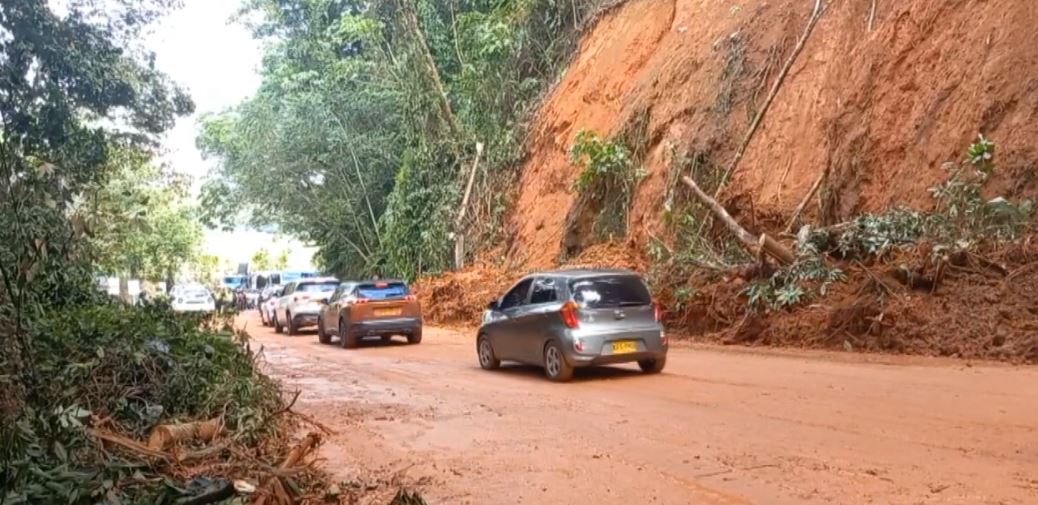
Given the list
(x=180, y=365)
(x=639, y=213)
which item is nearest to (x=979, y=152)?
(x=639, y=213)

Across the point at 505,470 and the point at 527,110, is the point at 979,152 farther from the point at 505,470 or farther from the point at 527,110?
the point at 527,110

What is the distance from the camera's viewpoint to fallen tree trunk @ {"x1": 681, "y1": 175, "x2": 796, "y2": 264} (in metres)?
16.5

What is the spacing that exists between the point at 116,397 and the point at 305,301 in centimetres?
1845

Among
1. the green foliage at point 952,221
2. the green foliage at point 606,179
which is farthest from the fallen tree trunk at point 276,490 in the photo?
the green foliage at point 606,179

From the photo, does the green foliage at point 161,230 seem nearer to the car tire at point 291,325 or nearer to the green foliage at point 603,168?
the car tire at point 291,325

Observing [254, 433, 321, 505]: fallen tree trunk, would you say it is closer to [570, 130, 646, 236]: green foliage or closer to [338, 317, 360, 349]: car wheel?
[338, 317, 360, 349]: car wheel

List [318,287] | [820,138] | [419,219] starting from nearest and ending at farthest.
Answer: [820,138] < [318,287] < [419,219]

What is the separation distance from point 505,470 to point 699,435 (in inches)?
81.7

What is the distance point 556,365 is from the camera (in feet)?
39.6

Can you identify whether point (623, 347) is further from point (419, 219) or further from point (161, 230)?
point (161, 230)

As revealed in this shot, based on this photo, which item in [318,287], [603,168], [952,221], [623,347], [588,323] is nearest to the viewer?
[588,323]

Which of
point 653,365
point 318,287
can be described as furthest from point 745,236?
point 318,287

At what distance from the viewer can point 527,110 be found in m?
30.5

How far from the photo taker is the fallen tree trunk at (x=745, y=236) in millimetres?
16547
